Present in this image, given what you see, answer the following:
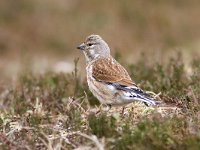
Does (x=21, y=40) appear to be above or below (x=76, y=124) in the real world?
above

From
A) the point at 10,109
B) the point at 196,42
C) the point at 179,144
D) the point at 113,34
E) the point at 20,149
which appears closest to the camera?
the point at 179,144

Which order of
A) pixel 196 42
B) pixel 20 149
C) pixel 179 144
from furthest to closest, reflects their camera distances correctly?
pixel 196 42 → pixel 20 149 → pixel 179 144

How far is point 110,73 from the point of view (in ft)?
26.9

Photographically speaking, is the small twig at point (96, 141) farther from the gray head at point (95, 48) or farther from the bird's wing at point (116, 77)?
the gray head at point (95, 48)

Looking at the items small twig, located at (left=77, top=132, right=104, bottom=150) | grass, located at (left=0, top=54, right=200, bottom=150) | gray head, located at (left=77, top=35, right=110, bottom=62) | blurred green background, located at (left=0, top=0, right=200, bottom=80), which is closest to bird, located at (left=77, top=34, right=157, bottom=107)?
gray head, located at (left=77, top=35, right=110, bottom=62)

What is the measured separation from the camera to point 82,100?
9156mm

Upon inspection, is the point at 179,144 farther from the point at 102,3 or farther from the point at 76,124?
the point at 102,3

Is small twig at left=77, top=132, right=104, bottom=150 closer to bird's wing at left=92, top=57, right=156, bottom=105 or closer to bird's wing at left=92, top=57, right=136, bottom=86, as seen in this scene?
bird's wing at left=92, top=57, right=156, bottom=105

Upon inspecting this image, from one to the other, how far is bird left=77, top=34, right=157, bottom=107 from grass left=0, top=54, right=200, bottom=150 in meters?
0.16

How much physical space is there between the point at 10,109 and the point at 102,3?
42.2ft

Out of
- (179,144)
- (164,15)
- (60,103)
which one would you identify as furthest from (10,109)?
(164,15)

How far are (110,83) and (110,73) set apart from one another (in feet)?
0.48

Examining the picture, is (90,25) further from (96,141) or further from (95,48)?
(96,141)

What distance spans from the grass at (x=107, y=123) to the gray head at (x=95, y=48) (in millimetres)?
563
